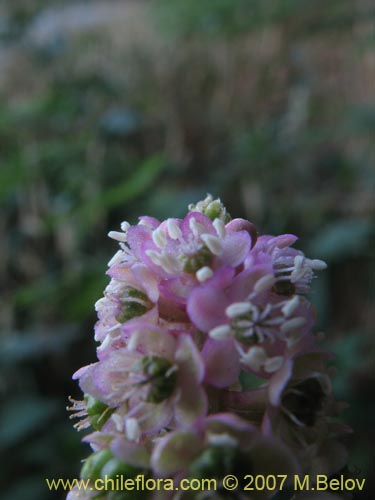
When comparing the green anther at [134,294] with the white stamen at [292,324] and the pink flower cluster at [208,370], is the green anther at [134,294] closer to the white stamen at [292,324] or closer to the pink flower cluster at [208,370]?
the pink flower cluster at [208,370]

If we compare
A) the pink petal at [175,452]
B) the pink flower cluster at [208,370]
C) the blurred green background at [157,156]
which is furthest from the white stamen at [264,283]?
the blurred green background at [157,156]

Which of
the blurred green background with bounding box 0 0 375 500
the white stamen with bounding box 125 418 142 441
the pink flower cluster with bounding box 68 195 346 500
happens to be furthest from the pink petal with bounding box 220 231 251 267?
the blurred green background with bounding box 0 0 375 500

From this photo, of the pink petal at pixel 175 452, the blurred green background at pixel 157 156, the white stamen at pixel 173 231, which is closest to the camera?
the pink petal at pixel 175 452

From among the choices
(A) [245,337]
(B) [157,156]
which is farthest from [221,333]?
(B) [157,156]

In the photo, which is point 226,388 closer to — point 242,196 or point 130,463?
point 130,463

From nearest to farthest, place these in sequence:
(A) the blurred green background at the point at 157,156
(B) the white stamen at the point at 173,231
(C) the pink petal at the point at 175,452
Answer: (C) the pink petal at the point at 175,452, (B) the white stamen at the point at 173,231, (A) the blurred green background at the point at 157,156

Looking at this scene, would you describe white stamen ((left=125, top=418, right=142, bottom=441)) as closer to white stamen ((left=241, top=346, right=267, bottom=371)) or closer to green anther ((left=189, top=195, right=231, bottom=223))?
white stamen ((left=241, top=346, right=267, bottom=371))

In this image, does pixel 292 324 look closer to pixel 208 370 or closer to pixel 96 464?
pixel 208 370

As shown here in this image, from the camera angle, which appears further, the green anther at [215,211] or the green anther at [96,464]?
the green anther at [215,211]
